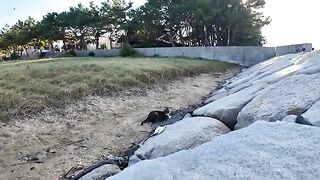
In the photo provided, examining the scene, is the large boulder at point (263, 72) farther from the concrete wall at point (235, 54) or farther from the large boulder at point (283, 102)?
the concrete wall at point (235, 54)

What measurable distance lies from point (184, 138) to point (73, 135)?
1699 mm

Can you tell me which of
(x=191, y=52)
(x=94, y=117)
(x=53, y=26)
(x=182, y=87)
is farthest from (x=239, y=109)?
(x=53, y=26)

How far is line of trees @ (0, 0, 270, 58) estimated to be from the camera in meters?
15.8

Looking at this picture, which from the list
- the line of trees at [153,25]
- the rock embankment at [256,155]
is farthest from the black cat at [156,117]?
the line of trees at [153,25]

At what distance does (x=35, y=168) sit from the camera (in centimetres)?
308

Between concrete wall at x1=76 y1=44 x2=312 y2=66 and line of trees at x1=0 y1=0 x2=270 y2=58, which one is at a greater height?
line of trees at x1=0 y1=0 x2=270 y2=58

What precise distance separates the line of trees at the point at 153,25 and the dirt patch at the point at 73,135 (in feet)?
35.5

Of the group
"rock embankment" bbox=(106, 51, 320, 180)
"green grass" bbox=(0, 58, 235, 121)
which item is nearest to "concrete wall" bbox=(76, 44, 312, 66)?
"green grass" bbox=(0, 58, 235, 121)

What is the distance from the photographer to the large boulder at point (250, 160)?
1.39 meters

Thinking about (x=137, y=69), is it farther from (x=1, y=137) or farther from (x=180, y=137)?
(x=180, y=137)

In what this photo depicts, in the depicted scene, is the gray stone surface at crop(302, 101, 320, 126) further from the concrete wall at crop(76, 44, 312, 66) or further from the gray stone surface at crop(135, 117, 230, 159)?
the concrete wall at crop(76, 44, 312, 66)

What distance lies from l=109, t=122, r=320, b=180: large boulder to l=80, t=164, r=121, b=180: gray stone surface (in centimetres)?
93

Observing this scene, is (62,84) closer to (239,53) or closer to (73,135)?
(73,135)

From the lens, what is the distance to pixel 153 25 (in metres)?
→ 17.2
